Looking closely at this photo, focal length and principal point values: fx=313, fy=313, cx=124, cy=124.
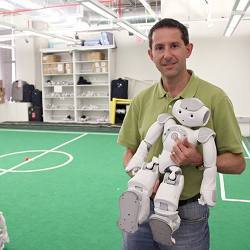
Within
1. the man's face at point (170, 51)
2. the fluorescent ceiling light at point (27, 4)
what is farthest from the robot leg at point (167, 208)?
the fluorescent ceiling light at point (27, 4)

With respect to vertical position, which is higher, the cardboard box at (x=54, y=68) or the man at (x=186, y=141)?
the cardboard box at (x=54, y=68)

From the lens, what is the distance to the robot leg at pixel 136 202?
129 centimetres

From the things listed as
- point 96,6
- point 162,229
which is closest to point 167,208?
point 162,229

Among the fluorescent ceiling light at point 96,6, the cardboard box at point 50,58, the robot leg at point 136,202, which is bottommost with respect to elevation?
the robot leg at point 136,202

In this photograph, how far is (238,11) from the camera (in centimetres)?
479

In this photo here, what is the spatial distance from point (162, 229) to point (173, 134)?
40cm

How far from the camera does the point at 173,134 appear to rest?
53.6 inches

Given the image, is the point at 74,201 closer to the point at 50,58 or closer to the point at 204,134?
the point at 204,134

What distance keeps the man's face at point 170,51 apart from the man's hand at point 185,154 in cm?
32

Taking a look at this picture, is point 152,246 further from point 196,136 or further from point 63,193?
point 63,193

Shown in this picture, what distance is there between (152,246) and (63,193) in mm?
2828

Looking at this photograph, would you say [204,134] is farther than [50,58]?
No

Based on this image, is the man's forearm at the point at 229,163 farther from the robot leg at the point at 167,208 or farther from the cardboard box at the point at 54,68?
the cardboard box at the point at 54,68

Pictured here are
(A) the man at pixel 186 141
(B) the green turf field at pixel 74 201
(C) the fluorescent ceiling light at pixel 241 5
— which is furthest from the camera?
(C) the fluorescent ceiling light at pixel 241 5
